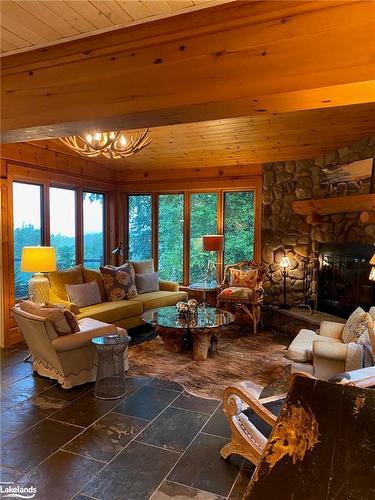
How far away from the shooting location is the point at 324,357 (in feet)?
10.3

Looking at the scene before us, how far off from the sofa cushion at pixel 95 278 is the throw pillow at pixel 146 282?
661mm

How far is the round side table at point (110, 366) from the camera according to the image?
3.38m

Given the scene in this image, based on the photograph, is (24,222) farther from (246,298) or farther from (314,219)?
(314,219)

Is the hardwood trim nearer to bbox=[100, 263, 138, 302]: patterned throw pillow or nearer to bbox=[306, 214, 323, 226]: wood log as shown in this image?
bbox=[306, 214, 323, 226]: wood log

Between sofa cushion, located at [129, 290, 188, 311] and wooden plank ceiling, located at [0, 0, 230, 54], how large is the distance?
3.87m

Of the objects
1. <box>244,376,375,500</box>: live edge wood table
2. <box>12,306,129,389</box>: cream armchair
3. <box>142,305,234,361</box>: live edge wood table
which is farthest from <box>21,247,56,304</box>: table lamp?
<box>244,376,375,500</box>: live edge wood table

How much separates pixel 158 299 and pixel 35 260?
6.41ft

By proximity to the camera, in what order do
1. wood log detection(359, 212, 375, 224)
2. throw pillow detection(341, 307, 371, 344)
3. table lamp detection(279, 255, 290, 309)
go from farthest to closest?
1. table lamp detection(279, 255, 290, 309)
2. wood log detection(359, 212, 375, 224)
3. throw pillow detection(341, 307, 371, 344)

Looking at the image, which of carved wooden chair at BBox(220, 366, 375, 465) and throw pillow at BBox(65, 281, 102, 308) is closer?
carved wooden chair at BBox(220, 366, 375, 465)

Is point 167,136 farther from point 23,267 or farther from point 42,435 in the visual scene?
point 42,435

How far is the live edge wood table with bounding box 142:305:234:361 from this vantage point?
410 centimetres

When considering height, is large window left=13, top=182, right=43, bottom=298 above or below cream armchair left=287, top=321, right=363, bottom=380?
above

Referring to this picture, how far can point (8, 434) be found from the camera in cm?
266

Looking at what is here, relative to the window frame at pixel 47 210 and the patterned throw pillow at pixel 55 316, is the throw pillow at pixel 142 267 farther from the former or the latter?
the patterned throw pillow at pixel 55 316
